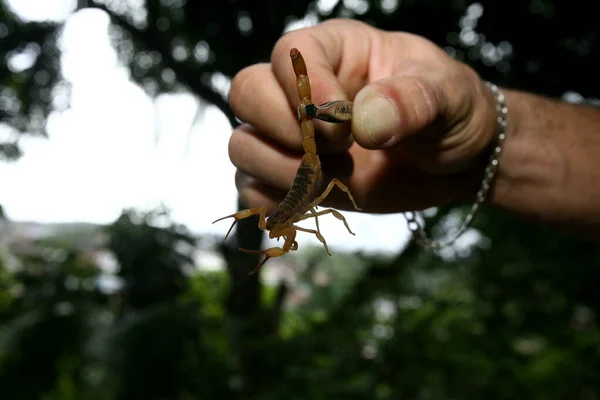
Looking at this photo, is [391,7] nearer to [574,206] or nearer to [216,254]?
[574,206]

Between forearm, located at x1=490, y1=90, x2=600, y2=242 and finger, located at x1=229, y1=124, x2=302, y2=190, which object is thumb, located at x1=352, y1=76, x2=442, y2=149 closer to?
finger, located at x1=229, y1=124, x2=302, y2=190

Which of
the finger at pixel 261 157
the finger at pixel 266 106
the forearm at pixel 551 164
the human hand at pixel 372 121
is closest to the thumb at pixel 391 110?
the human hand at pixel 372 121

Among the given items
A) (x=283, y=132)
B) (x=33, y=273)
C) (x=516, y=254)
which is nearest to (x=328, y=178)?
(x=283, y=132)

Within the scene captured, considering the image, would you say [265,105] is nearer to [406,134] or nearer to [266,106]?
[266,106]

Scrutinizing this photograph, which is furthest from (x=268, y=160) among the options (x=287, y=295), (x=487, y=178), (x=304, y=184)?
(x=287, y=295)

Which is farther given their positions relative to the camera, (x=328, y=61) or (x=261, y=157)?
(x=261, y=157)

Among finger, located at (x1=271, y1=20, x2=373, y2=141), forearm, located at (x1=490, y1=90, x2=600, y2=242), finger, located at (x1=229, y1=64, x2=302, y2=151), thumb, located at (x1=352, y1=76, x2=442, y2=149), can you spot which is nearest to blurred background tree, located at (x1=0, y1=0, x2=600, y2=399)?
forearm, located at (x1=490, y1=90, x2=600, y2=242)
